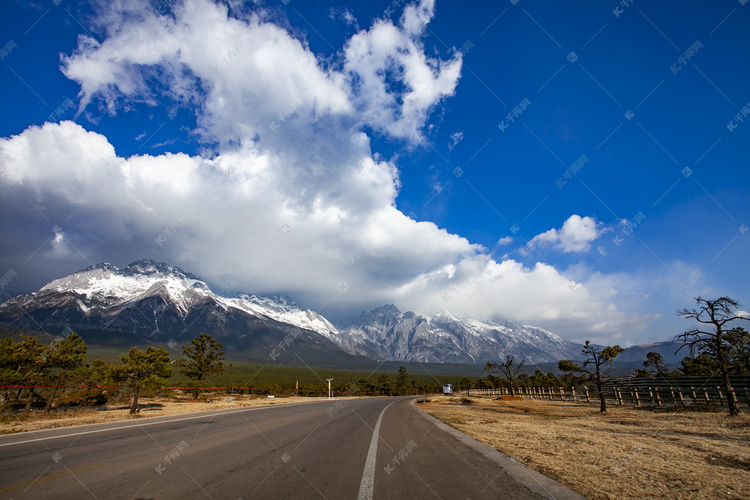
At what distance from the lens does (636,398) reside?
27859mm

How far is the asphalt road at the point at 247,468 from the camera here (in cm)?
567

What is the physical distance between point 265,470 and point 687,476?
8.03 m

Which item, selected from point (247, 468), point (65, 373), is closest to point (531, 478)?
point (247, 468)

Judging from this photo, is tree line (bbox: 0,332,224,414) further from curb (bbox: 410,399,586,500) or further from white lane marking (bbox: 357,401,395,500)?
curb (bbox: 410,399,586,500)

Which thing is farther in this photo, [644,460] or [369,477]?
[644,460]

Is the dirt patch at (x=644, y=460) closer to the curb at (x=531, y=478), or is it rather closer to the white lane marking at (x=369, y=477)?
the curb at (x=531, y=478)

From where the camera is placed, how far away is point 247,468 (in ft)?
23.7

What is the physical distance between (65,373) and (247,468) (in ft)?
82.5

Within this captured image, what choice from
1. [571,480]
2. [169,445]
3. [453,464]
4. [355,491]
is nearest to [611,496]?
[571,480]

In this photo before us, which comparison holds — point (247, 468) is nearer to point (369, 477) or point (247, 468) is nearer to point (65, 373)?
point (369, 477)

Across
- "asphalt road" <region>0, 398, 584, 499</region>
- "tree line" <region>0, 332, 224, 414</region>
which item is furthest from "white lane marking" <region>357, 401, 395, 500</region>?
"tree line" <region>0, 332, 224, 414</region>

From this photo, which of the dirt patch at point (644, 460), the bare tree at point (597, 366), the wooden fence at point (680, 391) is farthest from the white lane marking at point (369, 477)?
the wooden fence at point (680, 391)

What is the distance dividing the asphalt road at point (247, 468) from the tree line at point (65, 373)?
13815 mm

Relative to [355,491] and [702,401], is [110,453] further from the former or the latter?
[702,401]
